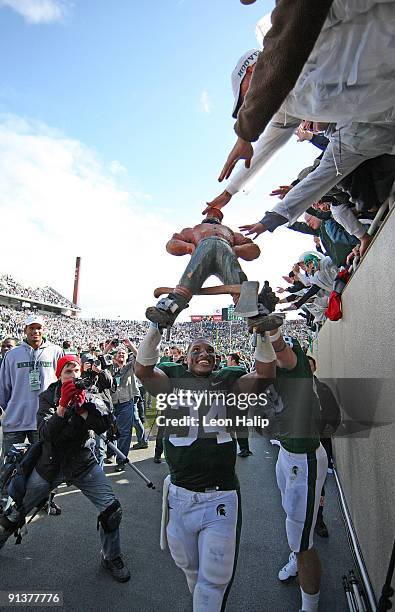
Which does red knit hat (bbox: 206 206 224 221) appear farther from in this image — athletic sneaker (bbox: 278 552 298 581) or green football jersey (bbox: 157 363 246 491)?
athletic sneaker (bbox: 278 552 298 581)

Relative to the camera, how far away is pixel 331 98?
60.2 inches

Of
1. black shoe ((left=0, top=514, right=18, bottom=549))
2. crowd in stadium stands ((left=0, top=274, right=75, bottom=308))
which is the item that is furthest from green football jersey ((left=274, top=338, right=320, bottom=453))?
crowd in stadium stands ((left=0, top=274, right=75, bottom=308))

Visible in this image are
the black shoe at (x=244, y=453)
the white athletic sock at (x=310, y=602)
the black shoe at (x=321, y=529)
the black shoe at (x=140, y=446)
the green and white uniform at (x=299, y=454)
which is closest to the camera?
the white athletic sock at (x=310, y=602)

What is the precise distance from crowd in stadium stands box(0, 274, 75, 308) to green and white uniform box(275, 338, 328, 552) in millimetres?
38271

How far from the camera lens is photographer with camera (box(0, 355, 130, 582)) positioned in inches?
113

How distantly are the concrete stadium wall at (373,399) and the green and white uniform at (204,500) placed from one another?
34.7 inches

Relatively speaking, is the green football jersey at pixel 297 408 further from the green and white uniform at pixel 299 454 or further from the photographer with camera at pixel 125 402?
the photographer with camera at pixel 125 402

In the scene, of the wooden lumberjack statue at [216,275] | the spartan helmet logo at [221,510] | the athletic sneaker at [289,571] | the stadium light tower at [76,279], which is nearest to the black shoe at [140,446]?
the athletic sneaker at [289,571]

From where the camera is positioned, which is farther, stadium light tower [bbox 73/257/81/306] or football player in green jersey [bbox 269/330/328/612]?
stadium light tower [bbox 73/257/81/306]

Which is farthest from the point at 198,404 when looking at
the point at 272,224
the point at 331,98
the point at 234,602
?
the point at 331,98

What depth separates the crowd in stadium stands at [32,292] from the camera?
3848 centimetres

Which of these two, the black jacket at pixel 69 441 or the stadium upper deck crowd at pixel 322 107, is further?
the black jacket at pixel 69 441

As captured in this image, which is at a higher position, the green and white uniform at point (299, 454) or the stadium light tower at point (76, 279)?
the stadium light tower at point (76, 279)

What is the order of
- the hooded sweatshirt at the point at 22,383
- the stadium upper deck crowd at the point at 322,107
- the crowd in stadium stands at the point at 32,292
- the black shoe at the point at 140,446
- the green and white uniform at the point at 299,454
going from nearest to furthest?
1. the stadium upper deck crowd at the point at 322,107
2. the green and white uniform at the point at 299,454
3. the hooded sweatshirt at the point at 22,383
4. the black shoe at the point at 140,446
5. the crowd in stadium stands at the point at 32,292
